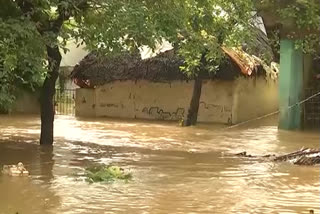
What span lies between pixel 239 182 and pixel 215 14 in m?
8.84

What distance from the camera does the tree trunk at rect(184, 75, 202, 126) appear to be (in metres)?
20.4

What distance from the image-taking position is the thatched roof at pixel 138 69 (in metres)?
21.7

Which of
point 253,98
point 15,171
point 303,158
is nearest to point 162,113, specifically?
point 253,98

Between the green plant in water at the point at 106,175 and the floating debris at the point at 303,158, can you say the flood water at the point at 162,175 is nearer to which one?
the green plant in water at the point at 106,175

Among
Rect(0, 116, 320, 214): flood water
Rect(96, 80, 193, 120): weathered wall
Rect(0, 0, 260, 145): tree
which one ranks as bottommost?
Rect(0, 116, 320, 214): flood water

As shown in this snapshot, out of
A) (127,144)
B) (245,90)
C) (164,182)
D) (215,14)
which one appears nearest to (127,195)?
(164,182)

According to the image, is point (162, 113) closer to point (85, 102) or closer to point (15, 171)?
point (85, 102)

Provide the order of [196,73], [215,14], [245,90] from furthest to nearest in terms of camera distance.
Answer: [245,90] < [196,73] < [215,14]

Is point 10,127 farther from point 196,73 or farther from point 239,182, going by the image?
point 239,182

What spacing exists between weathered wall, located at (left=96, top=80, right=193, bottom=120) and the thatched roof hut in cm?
42

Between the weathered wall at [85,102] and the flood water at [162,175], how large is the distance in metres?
7.77

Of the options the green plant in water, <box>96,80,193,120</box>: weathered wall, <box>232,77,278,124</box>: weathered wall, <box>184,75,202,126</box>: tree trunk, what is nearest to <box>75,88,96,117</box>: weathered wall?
<box>96,80,193,120</box>: weathered wall

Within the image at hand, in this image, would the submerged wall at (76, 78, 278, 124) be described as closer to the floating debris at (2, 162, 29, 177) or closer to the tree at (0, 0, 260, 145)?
the tree at (0, 0, 260, 145)

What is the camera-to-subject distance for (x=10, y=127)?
19.3m
